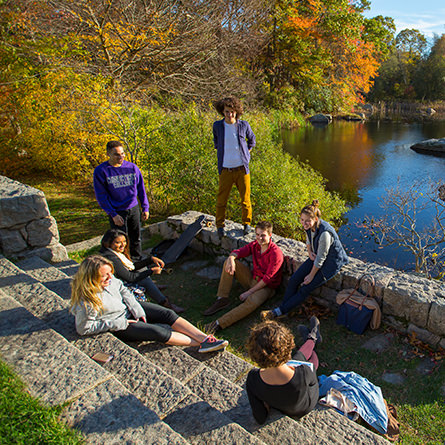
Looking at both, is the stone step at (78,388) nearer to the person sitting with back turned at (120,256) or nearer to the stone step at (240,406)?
the stone step at (240,406)

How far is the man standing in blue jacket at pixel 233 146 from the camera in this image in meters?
4.52

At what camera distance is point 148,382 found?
7.87ft

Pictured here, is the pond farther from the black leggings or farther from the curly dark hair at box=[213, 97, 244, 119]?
the black leggings

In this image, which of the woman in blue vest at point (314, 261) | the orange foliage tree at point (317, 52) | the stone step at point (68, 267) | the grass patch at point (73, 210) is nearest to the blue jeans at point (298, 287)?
the woman in blue vest at point (314, 261)

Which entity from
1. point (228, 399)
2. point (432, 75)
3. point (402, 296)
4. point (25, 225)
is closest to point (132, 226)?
point (25, 225)

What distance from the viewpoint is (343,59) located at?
24.2m

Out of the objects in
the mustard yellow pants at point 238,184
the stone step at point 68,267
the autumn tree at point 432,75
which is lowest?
the stone step at point 68,267

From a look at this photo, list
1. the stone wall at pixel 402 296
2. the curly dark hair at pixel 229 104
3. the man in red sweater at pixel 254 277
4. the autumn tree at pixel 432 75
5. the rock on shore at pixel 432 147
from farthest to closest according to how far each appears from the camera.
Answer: the autumn tree at pixel 432 75, the rock on shore at pixel 432 147, the curly dark hair at pixel 229 104, the man in red sweater at pixel 254 277, the stone wall at pixel 402 296

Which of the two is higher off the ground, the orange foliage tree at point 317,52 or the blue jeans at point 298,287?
the orange foliage tree at point 317,52

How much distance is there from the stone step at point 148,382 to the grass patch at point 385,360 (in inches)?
48.9

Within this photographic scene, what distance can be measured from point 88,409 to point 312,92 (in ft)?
91.2

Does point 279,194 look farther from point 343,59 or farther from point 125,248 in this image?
point 343,59

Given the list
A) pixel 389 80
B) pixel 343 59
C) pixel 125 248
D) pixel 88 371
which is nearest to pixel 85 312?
pixel 88 371

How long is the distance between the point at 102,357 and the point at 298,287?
7.44 feet
